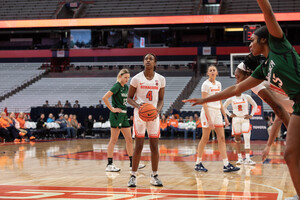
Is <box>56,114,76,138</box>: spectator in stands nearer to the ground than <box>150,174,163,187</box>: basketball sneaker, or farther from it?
nearer to the ground

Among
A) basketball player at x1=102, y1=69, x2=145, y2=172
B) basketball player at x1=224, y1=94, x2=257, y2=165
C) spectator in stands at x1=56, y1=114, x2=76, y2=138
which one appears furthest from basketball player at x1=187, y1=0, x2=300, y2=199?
spectator in stands at x1=56, y1=114, x2=76, y2=138

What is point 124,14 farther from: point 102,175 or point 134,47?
point 102,175

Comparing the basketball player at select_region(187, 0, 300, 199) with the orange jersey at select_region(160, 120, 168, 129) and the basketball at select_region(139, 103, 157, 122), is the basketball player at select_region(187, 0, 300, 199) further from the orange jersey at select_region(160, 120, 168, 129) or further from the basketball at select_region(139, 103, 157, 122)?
the orange jersey at select_region(160, 120, 168, 129)

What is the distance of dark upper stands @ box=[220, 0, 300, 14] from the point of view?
99.9ft

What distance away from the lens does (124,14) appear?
3375 centimetres

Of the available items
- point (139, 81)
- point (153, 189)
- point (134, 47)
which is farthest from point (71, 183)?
point (134, 47)

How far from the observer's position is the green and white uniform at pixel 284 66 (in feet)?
11.2

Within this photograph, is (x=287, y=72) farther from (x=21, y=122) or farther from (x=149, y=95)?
(x=21, y=122)

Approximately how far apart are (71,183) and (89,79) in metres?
26.2

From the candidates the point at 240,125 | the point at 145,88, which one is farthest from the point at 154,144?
the point at 240,125

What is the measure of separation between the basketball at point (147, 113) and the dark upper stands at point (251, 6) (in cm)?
2662

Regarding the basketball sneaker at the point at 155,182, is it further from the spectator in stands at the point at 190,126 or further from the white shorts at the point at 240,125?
the spectator in stands at the point at 190,126

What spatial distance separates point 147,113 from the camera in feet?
20.2

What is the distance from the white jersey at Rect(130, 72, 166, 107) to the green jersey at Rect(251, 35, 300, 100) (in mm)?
3080
